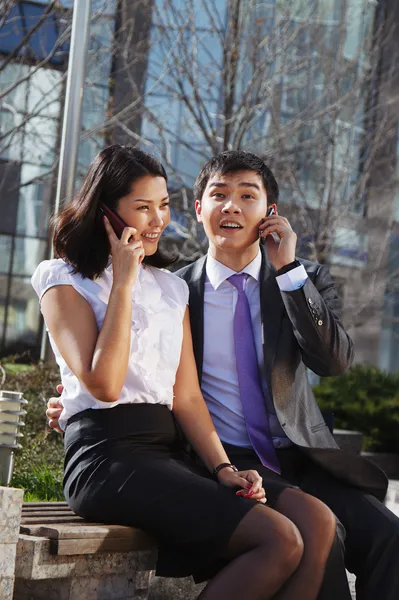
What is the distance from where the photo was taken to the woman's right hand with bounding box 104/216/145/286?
12.2 feet

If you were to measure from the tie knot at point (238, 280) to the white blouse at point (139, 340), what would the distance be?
0.46 metres

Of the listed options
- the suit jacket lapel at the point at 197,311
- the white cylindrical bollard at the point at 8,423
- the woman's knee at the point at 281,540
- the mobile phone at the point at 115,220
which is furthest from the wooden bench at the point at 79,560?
the white cylindrical bollard at the point at 8,423

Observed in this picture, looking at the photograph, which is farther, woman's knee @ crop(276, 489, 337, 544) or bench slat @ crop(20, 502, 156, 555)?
woman's knee @ crop(276, 489, 337, 544)

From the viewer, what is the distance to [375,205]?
60.3ft

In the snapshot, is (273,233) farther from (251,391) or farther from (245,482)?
(245,482)

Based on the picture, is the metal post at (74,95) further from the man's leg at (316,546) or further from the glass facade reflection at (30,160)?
the man's leg at (316,546)

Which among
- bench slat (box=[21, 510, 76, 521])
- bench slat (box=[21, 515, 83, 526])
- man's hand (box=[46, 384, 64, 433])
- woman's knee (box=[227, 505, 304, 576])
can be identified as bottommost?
bench slat (box=[21, 510, 76, 521])

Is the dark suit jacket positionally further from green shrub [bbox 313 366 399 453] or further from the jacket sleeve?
green shrub [bbox 313 366 399 453]

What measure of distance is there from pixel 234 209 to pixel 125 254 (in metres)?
0.78

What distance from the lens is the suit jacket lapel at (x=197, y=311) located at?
14.1ft

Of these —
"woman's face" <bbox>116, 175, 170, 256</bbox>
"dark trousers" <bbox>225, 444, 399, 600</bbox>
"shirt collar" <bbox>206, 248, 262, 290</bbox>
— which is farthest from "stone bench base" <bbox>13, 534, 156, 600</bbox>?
"shirt collar" <bbox>206, 248, 262, 290</bbox>

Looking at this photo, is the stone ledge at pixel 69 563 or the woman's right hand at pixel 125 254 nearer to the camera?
the stone ledge at pixel 69 563

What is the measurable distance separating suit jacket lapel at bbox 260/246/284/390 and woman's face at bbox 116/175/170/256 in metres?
0.63

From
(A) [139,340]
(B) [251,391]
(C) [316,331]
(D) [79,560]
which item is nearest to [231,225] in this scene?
(C) [316,331]
